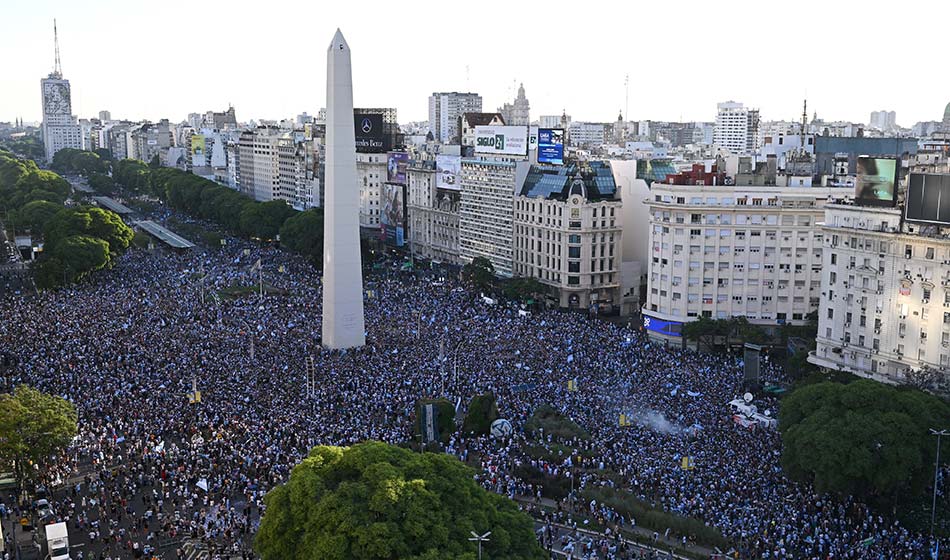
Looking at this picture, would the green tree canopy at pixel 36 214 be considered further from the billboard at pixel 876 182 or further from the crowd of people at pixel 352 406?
the billboard at pixel 876 182

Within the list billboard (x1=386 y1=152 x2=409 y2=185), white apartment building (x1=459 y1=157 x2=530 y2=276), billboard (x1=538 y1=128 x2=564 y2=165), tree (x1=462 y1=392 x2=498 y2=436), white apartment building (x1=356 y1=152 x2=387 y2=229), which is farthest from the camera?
white apartment building (x1=356 y1=152 x2=387 y2=229)

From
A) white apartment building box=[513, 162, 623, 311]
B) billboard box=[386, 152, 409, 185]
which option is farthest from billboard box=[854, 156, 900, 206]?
billboard box=[386, 152, 409, 185]

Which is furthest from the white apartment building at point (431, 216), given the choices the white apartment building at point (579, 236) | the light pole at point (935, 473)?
the light pole at point (935, 473)

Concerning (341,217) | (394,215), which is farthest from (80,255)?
(394,215)

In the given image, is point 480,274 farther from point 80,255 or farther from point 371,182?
point 371,182

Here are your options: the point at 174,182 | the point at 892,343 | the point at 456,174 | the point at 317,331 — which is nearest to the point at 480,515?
the point at 892,343

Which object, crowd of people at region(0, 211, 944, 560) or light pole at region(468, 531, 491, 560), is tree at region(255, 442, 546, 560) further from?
crowd of people at region(0, 211, 944, 560)
